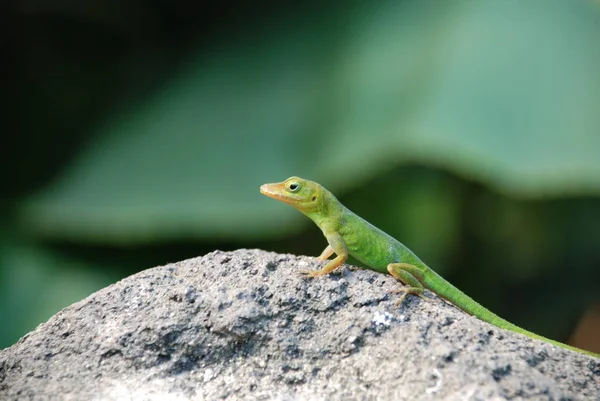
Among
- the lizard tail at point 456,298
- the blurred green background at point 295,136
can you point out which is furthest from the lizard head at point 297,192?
the blurred green background at point 295,136

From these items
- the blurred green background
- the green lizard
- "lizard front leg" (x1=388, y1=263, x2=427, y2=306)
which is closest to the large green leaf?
the blurred green background

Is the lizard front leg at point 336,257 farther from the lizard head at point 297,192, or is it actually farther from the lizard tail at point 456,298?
the lizard tail at point 456,298

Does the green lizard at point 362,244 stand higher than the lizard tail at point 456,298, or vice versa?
the green lizard at point 362,244

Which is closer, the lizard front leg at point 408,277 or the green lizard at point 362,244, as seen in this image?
the lizard front leg at point 408,277

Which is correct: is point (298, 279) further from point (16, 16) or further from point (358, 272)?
point (16, 16)

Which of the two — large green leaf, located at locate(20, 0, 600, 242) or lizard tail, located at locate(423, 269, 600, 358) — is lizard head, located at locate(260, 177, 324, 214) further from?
large green leaf, located at locate(20, 0, 600, 242)

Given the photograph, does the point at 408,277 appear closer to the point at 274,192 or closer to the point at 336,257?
the point at 336,257

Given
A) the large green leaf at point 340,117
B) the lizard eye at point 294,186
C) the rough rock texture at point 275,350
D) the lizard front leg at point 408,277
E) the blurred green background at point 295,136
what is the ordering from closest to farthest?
the rough rock texture at point 275,350 → the lizard front leg at point 408,277 → the lizard eye at point 294,186 → the large green leaf at point 340,117 → the blurred green background at point 295,136

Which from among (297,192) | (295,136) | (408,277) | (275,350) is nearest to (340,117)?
(295,136)
